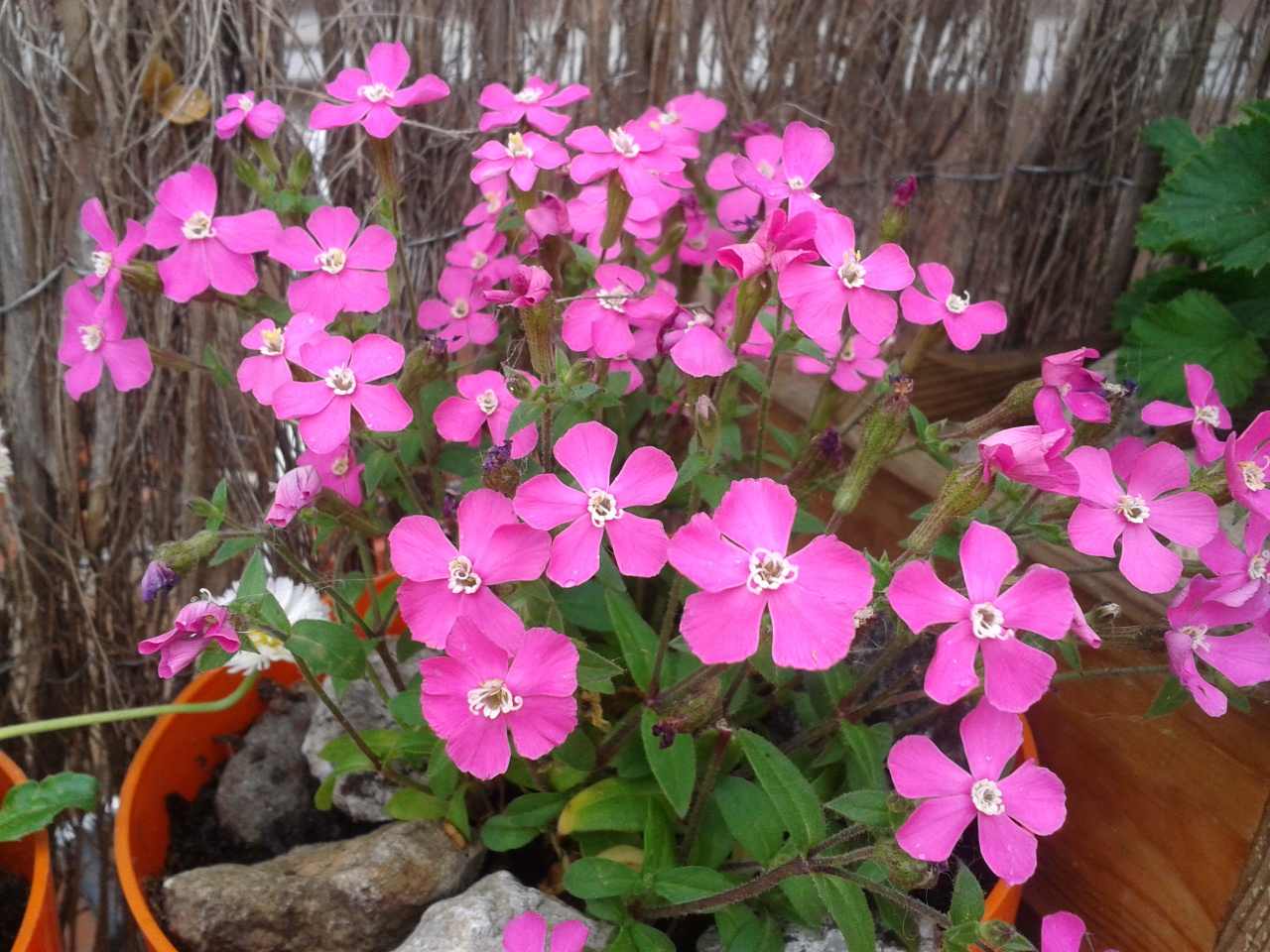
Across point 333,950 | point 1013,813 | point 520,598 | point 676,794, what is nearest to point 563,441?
point 520,598

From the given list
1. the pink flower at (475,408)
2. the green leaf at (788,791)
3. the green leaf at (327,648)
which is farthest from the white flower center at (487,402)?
the green leaf at (788,791)

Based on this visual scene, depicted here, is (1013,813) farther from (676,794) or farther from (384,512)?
(384,512)

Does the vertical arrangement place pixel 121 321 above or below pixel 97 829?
above

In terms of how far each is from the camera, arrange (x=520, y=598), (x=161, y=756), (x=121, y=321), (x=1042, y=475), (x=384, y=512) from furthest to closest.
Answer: (x=384, y=512) < (x=161, y=756) < (x=121, y=321) < (x=520, y=598) < (x=1042, y=475)

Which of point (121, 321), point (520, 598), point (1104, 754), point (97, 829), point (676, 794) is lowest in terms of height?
point (97, 829)

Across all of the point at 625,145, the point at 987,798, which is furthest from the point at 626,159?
the point at 987,798

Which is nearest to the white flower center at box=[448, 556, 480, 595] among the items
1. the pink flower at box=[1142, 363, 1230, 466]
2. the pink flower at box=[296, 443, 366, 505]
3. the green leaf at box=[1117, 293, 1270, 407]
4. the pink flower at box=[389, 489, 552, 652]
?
the pink flower at box=[389, 489, 552, 652]

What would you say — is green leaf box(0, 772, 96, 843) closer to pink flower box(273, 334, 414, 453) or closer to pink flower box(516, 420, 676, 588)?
pink flower box(273, 334, 414, 453)
